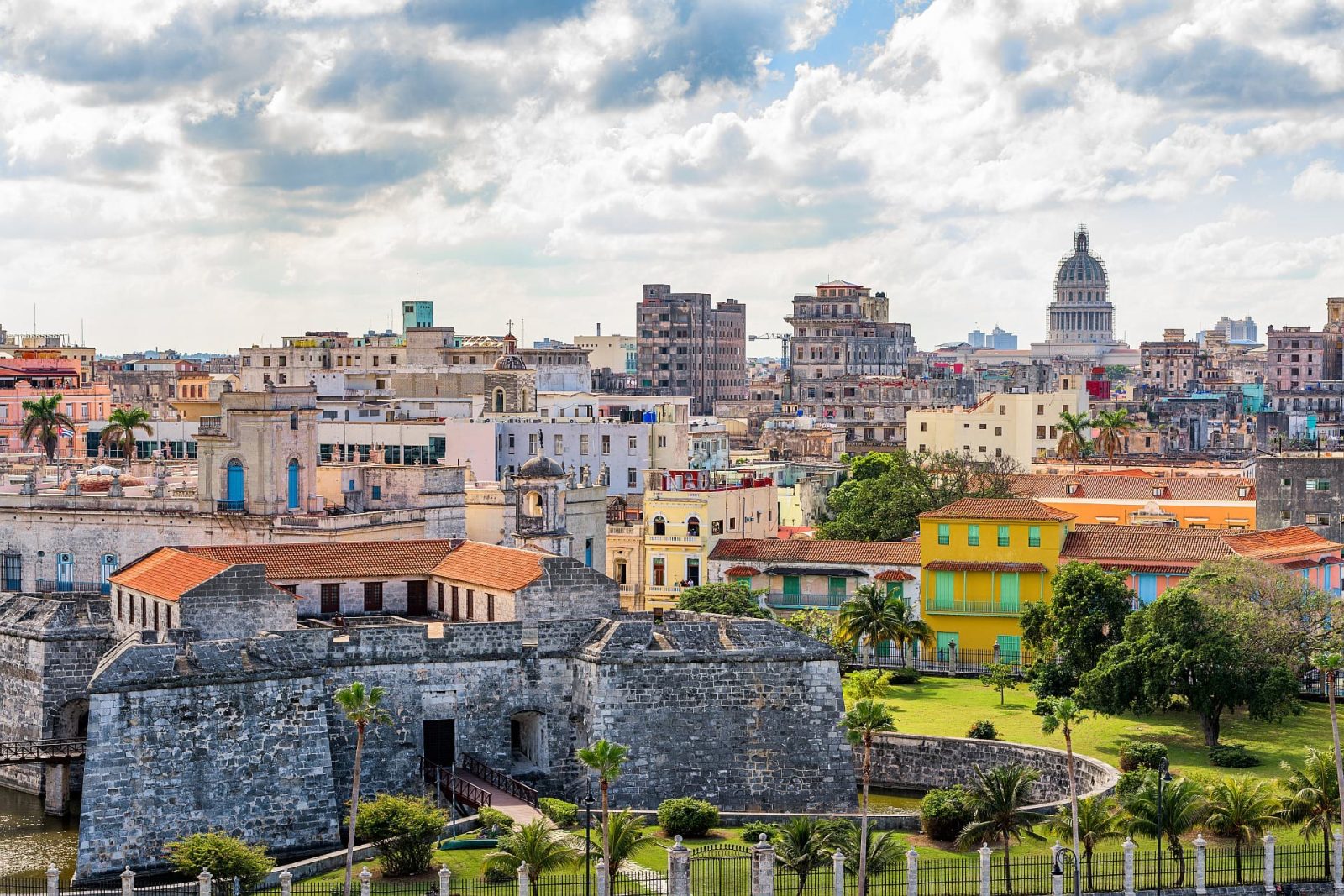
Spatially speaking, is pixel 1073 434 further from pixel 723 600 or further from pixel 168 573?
pixel 168 573

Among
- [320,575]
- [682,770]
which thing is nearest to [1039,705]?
[682,770]

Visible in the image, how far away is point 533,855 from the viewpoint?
43812mm

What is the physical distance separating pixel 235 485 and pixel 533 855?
1301 inches

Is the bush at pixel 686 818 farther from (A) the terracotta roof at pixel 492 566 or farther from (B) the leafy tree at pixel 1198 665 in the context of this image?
(B) the leafy tree at pixel 1198 665

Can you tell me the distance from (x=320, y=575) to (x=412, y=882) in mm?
16596

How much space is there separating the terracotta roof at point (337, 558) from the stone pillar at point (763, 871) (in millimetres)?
19824

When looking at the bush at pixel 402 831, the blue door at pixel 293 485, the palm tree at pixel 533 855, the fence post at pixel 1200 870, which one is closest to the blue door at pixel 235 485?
the blue door at pixel 293 485

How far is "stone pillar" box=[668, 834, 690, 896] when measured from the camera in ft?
141

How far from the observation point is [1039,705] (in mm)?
59094

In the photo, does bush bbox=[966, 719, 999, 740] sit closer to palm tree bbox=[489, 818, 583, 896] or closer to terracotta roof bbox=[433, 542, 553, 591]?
terracotta roof bbox=[433, 542, 553, 591]

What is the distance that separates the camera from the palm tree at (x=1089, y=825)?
44.8 m

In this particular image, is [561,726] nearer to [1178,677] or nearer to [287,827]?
[287,827]

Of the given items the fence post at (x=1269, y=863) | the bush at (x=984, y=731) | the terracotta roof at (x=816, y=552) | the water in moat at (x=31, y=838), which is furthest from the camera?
the terracotta roof at (x=816, y=552)

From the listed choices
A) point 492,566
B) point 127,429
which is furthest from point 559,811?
point 127,429
